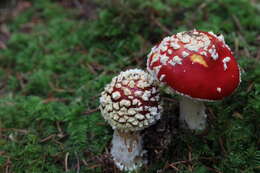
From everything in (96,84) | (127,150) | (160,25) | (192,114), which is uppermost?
(160,25)

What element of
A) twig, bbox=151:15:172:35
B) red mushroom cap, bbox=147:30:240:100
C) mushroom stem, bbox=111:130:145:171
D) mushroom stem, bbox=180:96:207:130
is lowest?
mushroom stem, bbox=111:130:145:171

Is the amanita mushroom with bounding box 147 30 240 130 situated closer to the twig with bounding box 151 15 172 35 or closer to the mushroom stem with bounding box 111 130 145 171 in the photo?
the mushroom stem with bounding box 111 130 145 171

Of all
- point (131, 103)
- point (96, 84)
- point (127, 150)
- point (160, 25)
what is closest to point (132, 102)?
point (131, 103)

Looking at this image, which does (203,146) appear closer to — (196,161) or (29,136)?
(196,161)

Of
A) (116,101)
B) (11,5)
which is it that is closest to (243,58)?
(116,101)

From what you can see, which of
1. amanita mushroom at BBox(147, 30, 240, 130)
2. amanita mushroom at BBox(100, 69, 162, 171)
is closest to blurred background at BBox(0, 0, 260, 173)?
amanita mushroom at BBox(100, 69, 162, 171)

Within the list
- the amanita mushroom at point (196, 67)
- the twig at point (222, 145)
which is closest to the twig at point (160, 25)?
the amanita mushroom at point (196, 67)

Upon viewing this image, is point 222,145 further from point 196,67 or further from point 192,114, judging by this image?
point 196,67
